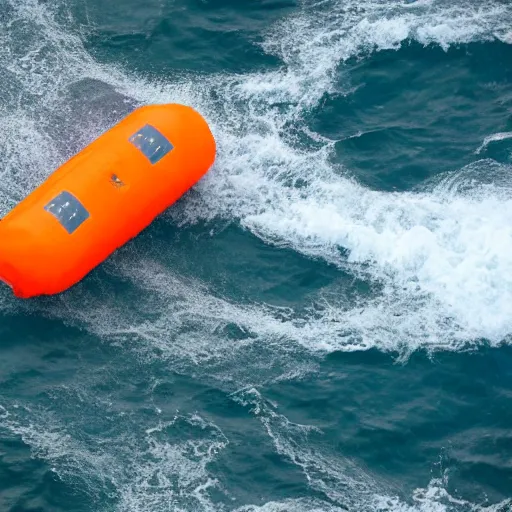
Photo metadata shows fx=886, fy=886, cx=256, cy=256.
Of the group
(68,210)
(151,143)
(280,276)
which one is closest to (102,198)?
(68,210)

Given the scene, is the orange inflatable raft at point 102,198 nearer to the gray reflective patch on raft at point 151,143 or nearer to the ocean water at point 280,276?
the gray reflective patch on raft at point 151,143

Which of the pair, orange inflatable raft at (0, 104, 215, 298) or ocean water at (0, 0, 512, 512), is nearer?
ocean water at (0, 0, 512, 512)

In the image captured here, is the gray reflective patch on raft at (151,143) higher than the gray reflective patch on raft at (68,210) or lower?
higher

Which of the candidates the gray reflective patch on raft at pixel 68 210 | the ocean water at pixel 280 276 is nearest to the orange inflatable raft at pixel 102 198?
the gray reflective patch on raft at pixel 68 210

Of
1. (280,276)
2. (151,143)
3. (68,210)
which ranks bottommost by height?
(280,276)

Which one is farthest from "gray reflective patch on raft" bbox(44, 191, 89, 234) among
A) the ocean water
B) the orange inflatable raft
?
the ocean water

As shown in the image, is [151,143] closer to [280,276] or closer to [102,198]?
[102,198]

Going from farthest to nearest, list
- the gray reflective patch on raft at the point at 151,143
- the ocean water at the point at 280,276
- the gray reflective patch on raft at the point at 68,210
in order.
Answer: the gray reflective patch on raft at the point at 151,143 → the gray reflective patch on raft at the point at 68,210 → the ocean water at the point at 280,276

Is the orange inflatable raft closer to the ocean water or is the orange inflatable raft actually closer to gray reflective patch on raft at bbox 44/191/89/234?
gray reflective patch on raft at bbox 44/191/89/234
